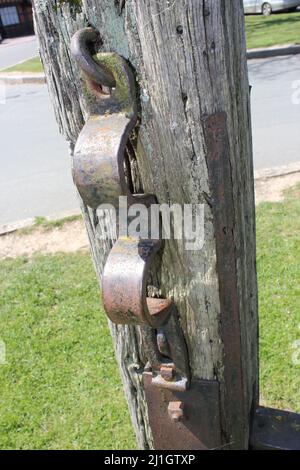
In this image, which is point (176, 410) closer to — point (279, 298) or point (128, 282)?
point (128, 282)

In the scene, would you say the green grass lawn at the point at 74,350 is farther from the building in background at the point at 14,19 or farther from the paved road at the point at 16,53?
the building in background at the point at 14,19

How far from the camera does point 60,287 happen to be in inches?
147

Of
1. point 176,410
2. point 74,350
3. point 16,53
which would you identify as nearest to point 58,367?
point 74,350

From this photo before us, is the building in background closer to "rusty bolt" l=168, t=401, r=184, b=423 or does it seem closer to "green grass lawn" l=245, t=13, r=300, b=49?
"green grass lawn" l=245, t=13, r=300, b=49

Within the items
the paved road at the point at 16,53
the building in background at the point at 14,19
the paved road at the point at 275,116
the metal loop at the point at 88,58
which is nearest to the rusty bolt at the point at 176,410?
the metal loop at the point at 88,58

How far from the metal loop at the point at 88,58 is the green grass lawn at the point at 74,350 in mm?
2200

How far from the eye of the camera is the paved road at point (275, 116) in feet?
17.6

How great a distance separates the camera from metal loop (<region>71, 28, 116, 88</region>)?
2.32 ft

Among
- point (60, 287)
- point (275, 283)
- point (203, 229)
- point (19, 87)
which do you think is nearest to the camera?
point (203, 229)

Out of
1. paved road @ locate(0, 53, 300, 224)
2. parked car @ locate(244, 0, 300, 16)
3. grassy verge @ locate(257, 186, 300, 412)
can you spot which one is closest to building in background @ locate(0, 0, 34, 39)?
parked car @ locate(244, 0, 300, 16)
